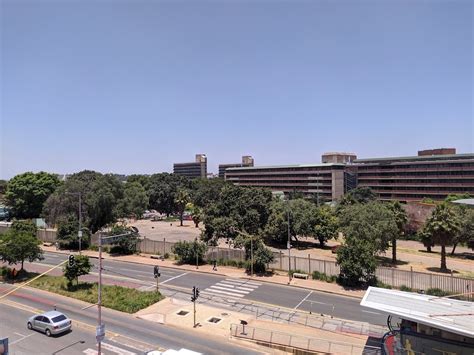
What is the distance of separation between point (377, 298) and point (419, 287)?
16.6 m

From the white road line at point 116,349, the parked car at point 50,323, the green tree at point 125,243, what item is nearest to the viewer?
the white road line at point 116,349

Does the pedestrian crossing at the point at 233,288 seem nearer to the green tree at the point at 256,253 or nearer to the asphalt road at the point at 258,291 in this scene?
the asphalt road at the point at 258,291

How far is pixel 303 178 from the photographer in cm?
15325

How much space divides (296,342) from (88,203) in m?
50.9

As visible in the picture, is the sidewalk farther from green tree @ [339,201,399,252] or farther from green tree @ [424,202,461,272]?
green tree @ [424,202,461,272]

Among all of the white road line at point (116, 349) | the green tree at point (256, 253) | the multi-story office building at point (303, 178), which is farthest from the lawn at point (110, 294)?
the multi-story office building at point (303, 178)

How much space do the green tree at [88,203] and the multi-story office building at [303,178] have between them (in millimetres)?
81003

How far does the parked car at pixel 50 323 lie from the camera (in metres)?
25.4

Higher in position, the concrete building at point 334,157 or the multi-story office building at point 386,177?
the concrete building at point 334,157

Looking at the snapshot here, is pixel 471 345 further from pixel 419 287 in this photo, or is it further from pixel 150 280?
pixel 150 280

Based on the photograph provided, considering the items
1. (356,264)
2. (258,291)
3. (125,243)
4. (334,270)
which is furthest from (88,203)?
(356,264)

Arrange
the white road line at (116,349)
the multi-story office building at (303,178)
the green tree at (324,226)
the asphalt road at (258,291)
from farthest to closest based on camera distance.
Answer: the multi-story office building at (303,178) < the green tree at (324,226) < the asphalt road at (258,291) < the white road line at (116,349)

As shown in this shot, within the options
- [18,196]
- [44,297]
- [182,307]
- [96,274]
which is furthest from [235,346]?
[18,196]

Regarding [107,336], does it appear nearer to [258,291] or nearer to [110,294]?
[110,294]
